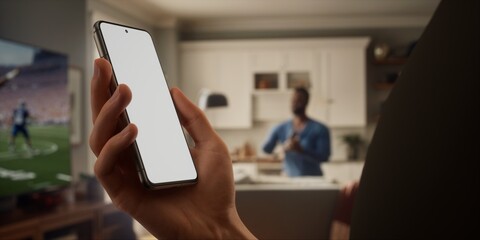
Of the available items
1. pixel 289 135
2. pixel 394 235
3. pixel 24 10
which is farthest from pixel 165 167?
pixel 289 135

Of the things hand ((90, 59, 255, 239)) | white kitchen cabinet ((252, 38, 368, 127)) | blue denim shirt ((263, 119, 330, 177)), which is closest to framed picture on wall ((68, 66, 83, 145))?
blue denim shirt ((263, 119, 330, 177))

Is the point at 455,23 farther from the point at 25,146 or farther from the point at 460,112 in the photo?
the point at 25,146

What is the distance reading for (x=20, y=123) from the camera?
287cm

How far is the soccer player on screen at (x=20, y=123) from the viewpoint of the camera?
9.17ft

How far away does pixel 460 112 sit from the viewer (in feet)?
0.59

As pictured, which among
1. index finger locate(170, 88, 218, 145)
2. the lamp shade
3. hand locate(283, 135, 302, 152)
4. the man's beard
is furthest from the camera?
the lamp shade

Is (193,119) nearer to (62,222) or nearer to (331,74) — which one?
(62,222)

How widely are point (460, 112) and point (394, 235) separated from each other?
0.05m

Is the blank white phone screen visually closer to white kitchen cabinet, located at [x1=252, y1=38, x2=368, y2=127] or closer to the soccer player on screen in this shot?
the soccer player on screen

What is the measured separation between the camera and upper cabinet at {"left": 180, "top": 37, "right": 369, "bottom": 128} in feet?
20.6

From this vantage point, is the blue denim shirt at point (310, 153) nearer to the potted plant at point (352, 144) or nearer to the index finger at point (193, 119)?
the potted plant at point (352, 144)

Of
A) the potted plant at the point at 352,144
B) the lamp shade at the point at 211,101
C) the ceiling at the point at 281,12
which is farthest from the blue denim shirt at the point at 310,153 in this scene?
the potted plant at the point at 352,144

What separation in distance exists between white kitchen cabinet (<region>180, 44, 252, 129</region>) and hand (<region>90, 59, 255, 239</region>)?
5921 millimetres

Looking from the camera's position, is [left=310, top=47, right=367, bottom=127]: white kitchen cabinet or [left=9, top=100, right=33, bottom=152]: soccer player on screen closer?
[left=9, top=100, right=33, bottom=152]: soccer player on screen
